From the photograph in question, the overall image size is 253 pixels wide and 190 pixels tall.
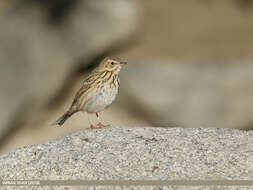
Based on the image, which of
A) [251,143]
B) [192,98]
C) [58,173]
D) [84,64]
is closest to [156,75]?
[192,98]

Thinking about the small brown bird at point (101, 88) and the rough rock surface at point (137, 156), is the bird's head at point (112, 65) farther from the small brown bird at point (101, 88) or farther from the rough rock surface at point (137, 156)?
the rough rock surface at point (137, 156)

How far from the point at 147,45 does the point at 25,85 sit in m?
3.20

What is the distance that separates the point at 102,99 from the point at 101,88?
14 cm

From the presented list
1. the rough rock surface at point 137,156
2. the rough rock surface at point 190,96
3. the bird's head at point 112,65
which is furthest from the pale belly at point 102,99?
the rough rock surface at point 190,96

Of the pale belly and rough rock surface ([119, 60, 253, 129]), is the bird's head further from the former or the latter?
rough rock surface ([119, 60, 253, 129])

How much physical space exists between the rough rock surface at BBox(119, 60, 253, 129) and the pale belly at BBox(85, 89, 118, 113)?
14.4ft

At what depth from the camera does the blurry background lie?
13453mm

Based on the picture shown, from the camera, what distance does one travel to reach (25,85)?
14102 mm

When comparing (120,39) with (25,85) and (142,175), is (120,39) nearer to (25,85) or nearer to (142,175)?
(25,85)

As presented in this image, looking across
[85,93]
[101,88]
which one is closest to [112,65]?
[101,88]

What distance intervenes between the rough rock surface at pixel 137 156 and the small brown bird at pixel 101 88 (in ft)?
2.74

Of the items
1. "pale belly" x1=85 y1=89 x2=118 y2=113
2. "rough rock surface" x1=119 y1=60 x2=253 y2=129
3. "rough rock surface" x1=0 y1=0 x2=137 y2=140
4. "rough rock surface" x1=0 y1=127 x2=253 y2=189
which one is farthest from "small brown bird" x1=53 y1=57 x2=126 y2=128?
"rough rock surface" x1=0 y1=0 x2=137 y2=140

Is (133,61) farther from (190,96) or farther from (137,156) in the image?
(137,156)

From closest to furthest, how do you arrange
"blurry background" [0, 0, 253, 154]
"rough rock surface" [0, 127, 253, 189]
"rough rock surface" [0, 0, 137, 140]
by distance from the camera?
"rough rock surface" [0, 127, 253, 189], "blurry background" [0, 0, 253, 154], "rough rock surface" [0, 0, 137, 140]
